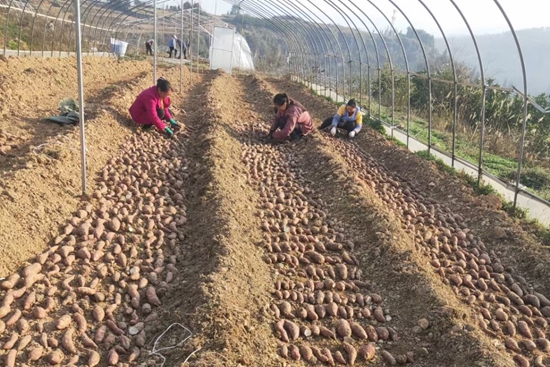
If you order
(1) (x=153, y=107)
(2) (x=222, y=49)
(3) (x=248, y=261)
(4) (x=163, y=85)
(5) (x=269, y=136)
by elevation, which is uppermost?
(2) (x=222, y=49)

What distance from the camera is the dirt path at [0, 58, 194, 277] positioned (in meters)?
3.70

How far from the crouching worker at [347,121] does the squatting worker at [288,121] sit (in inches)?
26.7

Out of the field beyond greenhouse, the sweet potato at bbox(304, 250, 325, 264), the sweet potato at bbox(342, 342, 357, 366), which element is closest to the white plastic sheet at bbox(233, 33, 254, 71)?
the field beyond greenhouse

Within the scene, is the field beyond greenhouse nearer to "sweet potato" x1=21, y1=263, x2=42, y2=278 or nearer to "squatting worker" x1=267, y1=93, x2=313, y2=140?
"sweet potato" x1=21, y1=263, x2=42, y2=278

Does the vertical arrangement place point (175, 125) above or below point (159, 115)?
below

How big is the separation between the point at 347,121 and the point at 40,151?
534cm

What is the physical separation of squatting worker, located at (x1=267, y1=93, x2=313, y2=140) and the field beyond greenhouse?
0.94m

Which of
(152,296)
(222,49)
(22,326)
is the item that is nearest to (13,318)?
(22,326)

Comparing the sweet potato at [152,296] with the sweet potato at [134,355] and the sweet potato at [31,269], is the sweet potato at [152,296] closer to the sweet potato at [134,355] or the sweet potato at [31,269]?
the sweet potato at [134,355]

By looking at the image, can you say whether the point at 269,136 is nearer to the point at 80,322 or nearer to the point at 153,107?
the point at 153,107

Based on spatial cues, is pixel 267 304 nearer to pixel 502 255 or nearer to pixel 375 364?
pixel 375 364

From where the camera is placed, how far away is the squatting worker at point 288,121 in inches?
299

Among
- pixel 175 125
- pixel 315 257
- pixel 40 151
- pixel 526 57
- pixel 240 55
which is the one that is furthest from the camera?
pixel 526 57

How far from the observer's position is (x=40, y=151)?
17.3 ft
